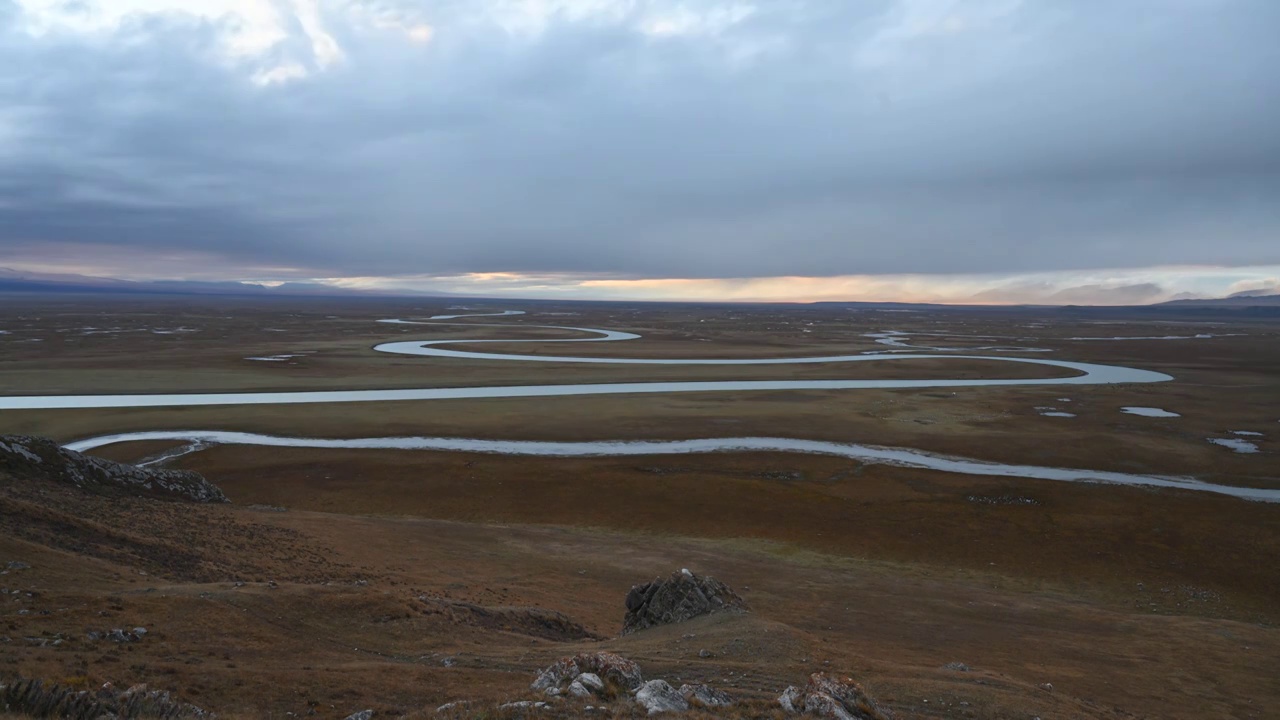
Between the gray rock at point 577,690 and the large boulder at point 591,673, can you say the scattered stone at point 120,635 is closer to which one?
the large boulder at point 591,673

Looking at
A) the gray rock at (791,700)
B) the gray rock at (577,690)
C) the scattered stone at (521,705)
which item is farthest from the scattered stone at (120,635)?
the gray rock at (791,700)

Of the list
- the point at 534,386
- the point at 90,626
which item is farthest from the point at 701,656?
the point at 534,386

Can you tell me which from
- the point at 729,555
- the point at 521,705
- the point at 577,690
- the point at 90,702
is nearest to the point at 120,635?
the point at 90,702

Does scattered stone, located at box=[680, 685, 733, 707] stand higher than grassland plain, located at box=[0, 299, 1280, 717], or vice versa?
scattered stone, located at box=[680, 685, 733, 707]

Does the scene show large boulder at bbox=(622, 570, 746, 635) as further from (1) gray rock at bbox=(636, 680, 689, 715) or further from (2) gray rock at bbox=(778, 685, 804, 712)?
(1) gray rock at bbox=(636, 680, 689, 715)

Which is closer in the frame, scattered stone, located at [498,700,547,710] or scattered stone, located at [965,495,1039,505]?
scattered stone, located at [498,700,547,710]

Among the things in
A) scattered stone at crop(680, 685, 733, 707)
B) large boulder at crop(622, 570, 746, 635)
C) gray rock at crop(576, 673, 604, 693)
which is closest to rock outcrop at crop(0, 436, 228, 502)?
large boulder at crop(622, 570, 746, 635)
